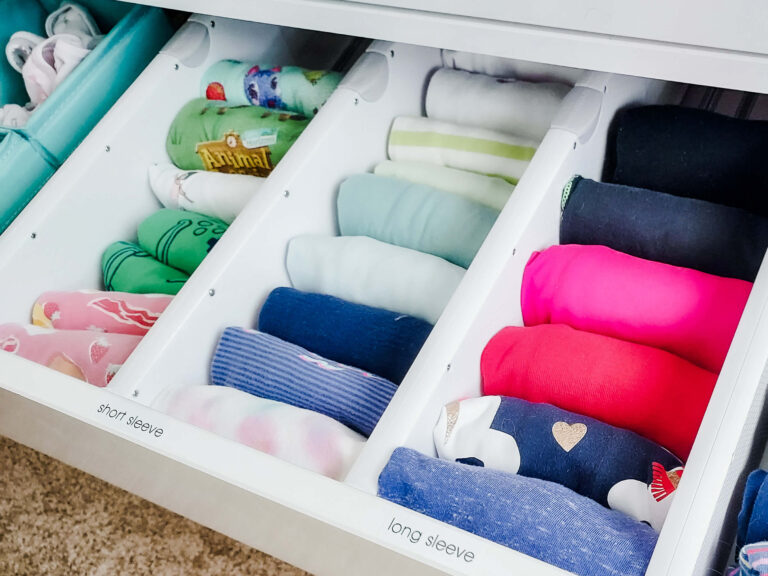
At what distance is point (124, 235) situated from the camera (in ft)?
3.33

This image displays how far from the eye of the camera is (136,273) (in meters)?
0.94

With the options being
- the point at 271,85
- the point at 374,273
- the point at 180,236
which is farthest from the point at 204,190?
the point at 374,273

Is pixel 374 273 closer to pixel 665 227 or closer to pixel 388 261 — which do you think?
pixel 388 261

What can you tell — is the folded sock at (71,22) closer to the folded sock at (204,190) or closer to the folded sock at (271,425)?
the folded sock at (204,190)

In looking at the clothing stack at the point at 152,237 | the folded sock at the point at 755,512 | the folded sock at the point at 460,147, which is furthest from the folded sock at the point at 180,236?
the folded sock at the point at 755,512

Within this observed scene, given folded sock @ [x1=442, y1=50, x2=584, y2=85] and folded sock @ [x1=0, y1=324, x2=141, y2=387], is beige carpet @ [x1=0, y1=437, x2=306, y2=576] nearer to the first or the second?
folded sock @ [x1=0, y1=324, x2=141, y2=387]

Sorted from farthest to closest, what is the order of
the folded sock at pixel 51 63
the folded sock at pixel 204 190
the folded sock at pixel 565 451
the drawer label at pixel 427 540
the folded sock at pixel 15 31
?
the folded sock at pixel 15 31, the folded sock at pixel 51 63, the folded sock at pixel 204 190, the folded sock at pixel 565 451, the drawer label at pixel 427 540

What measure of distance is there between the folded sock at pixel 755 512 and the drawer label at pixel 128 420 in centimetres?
43

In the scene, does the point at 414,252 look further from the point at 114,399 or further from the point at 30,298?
the point at 30,298

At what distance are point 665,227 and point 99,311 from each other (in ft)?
1.95

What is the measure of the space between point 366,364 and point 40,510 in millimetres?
596

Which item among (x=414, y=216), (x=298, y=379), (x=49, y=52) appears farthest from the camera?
(x=49, y=52)

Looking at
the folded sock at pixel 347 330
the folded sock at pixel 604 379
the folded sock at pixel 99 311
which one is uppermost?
the folded sock at pixel 604 379

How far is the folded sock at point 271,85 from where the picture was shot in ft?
3.38
